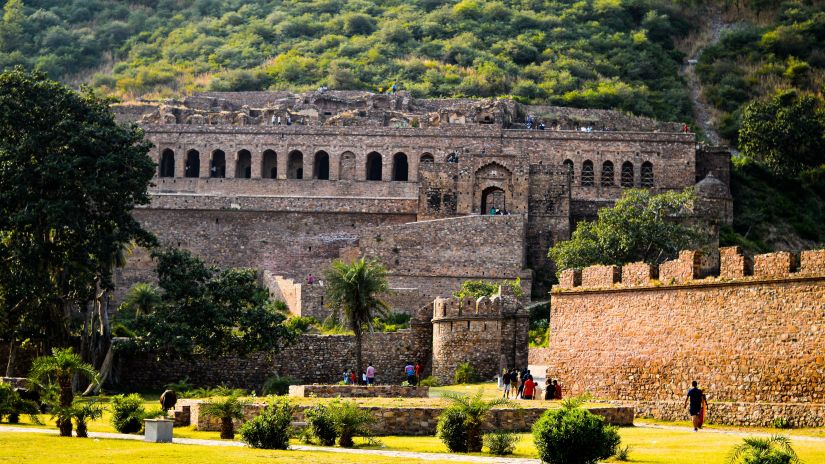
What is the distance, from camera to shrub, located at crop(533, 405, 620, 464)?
2616 cm

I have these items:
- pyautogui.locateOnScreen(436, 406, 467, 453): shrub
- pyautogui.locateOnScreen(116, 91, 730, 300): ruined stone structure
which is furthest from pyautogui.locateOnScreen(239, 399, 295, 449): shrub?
pyautogui.locateOnScreen(116, 91, 730, 300): ruined stone structure

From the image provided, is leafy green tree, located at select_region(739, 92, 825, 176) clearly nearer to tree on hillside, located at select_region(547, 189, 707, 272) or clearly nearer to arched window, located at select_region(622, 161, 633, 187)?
arched window, located at select_region(622, 161, 633, 187)

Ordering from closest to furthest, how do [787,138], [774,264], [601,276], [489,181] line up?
[774,264] → [601,276] → [489,181] → [787,138]

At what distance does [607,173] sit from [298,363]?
94.3ft

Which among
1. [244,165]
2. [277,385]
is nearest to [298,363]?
[277,385]

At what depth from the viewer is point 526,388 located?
4028 cm

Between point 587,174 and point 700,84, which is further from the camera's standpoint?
point 700,84

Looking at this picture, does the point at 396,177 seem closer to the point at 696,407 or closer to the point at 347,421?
the point at 696,407

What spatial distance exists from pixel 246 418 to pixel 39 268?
58.7 feet

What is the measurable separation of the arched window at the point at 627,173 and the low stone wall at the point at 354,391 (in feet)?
124

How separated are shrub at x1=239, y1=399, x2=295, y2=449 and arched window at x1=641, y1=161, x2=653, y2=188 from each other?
158 ft

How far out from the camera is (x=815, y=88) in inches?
3775

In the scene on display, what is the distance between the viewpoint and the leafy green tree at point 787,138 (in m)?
80.8

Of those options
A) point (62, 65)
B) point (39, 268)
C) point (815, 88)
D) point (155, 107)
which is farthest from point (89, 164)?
point (62, 65)
